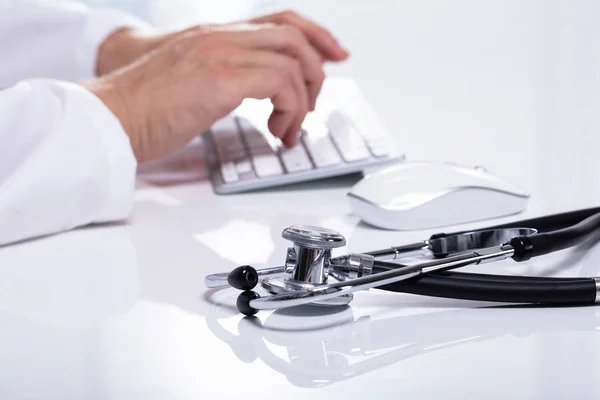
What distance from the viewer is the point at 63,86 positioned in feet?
2.55

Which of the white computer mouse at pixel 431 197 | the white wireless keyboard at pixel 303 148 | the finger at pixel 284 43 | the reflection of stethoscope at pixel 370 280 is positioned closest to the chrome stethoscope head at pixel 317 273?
the reflection of stethoscope at pixel 370 280

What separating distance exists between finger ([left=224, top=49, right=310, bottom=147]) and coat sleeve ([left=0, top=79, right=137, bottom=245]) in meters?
0.18

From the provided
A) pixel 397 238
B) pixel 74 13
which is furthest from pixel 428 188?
pixel 74 13

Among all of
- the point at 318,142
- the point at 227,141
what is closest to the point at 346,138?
the point at 318,142

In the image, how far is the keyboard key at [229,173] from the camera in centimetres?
85

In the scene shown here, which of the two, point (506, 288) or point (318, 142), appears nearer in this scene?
point (506, 288)

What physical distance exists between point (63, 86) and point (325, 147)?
11.0 inches

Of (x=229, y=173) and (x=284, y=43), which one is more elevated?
(x=284, y=43)

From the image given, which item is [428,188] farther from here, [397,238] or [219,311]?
[219,311]

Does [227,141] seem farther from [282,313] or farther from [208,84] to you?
[282,313]

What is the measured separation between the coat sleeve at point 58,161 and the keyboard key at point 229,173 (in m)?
0.11

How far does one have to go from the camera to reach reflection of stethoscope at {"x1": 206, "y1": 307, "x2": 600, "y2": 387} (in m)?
0.47

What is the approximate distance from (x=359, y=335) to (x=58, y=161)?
0.36 m

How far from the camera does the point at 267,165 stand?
0.87m
